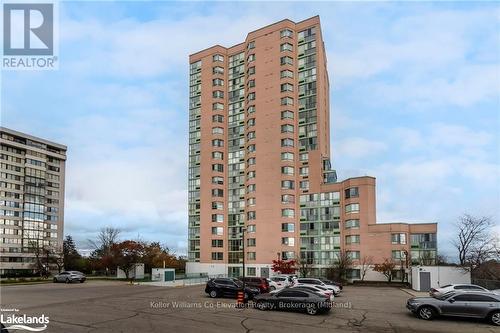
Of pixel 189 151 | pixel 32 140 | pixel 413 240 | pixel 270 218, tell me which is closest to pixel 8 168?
pixel 32 140

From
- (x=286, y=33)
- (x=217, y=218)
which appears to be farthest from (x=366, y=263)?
(x=286, y=33)

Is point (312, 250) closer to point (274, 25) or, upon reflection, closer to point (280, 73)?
point (280, 73)

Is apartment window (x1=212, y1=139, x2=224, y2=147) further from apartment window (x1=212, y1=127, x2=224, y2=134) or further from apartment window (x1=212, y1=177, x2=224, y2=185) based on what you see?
apartment window (x1=212, y1=177, x2=224, y2=185)

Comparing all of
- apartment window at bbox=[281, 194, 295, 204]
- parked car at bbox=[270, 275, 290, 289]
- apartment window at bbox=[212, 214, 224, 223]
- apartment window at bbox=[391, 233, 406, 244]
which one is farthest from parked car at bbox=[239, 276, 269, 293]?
apartment window at bbox=[212, 214, 224, 223]

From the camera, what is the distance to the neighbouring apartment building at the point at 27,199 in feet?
359

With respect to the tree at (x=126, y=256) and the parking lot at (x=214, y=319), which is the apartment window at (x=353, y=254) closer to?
the tree at (x=126, y=256)

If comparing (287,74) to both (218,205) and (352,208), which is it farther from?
(218,205)

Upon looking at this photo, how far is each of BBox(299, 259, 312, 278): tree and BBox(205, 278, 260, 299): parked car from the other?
39.6 meters

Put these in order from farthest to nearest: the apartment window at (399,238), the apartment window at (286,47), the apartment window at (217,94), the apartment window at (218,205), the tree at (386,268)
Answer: the apartment window at (217,94) → the apartment window at (218,205) → the apartment window at (286,47) → the apartment window at (399,238) → the tree at (386,268)

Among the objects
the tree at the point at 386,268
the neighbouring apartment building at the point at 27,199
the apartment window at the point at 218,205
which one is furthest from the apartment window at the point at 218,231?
the neighbouring apartment building at the point at 27,199

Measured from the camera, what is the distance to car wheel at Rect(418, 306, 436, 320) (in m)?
25.6

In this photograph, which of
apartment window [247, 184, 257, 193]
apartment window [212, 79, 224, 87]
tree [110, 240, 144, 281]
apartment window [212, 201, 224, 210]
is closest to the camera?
tree [110, 240, 144, 281]

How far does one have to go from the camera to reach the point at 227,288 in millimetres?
36844

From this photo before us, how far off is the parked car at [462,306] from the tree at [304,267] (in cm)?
5011
